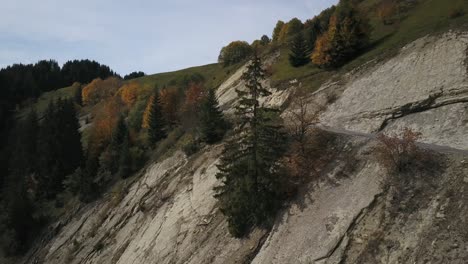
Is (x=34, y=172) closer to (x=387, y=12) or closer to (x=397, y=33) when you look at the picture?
(x=397, y=33)

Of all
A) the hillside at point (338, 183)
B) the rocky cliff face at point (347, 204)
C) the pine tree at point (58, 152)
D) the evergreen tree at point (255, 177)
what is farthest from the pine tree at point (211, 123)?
the pine tree at point (58, 152)

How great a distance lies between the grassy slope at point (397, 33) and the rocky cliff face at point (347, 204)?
9.80 feet

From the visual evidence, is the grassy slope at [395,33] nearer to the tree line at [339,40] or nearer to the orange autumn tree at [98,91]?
the tree line at [339,40]

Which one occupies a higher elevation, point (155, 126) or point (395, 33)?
point (395, 33)

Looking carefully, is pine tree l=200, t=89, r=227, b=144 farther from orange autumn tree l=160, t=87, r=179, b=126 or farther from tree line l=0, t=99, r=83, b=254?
tree line l=0, t=99, r=83, b=254

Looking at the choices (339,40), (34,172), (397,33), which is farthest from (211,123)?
(34,172)

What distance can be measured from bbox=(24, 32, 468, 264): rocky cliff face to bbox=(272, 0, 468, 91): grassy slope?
2986 mm

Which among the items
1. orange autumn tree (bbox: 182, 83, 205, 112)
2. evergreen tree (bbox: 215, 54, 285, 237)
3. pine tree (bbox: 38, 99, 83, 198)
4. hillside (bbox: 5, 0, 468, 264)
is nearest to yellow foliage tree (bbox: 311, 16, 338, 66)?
hillside (bbox: 5, 0, 468, 264)

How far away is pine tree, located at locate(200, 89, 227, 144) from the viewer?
43397 mm

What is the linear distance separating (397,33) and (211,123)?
27.0m

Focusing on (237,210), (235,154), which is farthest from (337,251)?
(235,154)

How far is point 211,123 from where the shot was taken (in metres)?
43.3

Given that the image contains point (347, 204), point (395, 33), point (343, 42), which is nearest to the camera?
point (347, 204)

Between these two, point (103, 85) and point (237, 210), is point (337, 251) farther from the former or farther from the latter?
point (103, 85)
